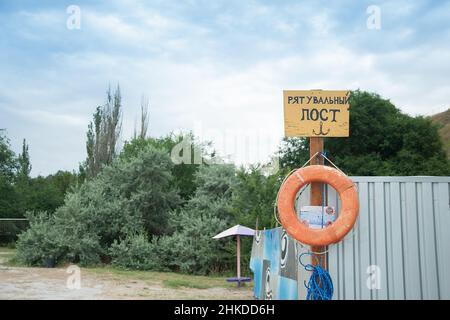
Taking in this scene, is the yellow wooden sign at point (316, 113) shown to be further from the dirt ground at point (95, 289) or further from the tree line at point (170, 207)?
the tree line at point (170, 207)

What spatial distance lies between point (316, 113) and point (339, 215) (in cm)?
132

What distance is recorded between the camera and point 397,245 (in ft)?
18.9

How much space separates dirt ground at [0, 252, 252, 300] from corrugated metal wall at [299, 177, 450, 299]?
5.28m

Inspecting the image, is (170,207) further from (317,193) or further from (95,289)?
(317,193)

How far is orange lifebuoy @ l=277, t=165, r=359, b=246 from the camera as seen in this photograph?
559cm

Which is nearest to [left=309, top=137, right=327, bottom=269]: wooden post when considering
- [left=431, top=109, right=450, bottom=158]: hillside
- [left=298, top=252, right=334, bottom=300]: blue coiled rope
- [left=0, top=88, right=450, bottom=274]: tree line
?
[left=298, top=252, right=334, bottom=300]: blue coiled rope

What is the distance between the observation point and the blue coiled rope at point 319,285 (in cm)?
567

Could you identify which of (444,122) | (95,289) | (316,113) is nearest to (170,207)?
(95,289)

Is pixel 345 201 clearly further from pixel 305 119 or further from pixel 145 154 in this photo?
pixel 145 154

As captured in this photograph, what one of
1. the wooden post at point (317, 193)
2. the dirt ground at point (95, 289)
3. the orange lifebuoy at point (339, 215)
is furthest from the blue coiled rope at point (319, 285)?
the dirt ground at point (95, 289)

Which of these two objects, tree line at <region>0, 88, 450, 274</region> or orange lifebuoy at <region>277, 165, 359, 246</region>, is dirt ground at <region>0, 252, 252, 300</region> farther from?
orange lifebuoy at <region>277, 165, 359, 246</region>

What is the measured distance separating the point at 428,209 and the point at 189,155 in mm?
19947

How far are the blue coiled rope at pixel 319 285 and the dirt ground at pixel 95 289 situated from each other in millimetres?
5099
